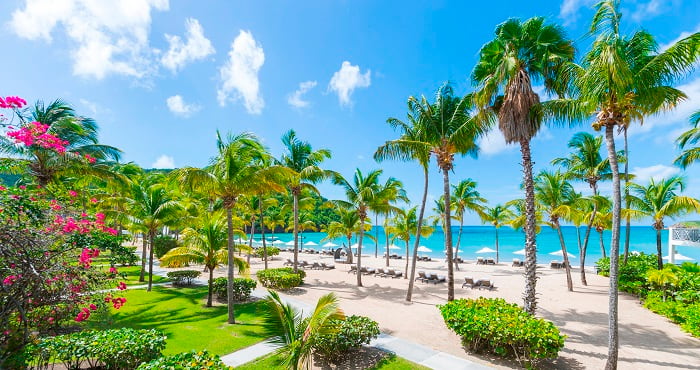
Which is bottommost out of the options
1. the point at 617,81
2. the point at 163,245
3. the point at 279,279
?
the point at 279,279

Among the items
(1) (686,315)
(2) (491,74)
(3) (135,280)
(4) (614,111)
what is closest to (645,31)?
(4) (614,111)

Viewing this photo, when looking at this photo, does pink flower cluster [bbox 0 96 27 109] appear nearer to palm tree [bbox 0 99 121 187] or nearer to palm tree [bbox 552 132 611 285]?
palm tree [bbox 0 99 121 187]

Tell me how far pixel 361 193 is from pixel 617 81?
13808 mm

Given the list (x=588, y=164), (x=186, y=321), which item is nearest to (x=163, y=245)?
(x=186, y=321)

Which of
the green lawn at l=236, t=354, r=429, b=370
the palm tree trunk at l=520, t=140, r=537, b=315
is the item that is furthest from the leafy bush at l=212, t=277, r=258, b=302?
the palm tree trunk at l=520, t=140, r=537, b=315

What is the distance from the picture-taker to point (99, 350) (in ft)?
21.0

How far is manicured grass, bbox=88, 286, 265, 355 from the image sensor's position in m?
9.32

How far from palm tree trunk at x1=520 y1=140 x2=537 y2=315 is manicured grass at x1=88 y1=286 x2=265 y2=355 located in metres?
9.28

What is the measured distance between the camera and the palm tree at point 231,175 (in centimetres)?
1092

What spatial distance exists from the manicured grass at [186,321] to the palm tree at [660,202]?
21.1 meters

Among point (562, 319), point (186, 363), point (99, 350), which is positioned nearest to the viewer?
point (186, 363)

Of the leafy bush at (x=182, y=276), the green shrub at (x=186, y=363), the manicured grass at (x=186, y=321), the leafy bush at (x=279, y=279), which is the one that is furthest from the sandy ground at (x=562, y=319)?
the leafy bush at (x=182, y=276)

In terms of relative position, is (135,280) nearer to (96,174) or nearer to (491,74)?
(96,174)

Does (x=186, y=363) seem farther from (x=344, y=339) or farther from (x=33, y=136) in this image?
(x=33, y=136)
